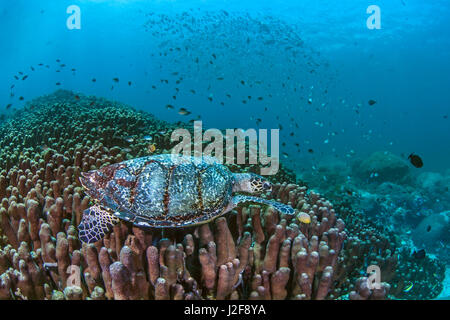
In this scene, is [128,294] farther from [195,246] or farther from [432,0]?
[432,0]

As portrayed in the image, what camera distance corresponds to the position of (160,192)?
10.1ft

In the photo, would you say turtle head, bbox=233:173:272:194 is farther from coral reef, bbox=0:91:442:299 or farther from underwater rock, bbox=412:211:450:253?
underwater rock, bbox=412:211:450:253

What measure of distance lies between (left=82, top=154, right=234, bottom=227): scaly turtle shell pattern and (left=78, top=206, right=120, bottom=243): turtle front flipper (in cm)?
11

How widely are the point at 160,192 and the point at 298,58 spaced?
57597 millimetres

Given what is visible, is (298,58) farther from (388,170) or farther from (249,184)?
(249,184)

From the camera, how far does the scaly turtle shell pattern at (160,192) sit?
2955 mm

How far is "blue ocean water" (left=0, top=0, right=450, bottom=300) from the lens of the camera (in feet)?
79.1

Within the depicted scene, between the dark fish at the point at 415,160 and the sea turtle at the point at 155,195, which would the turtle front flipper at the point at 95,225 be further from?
the dark fish at the point at 415,160

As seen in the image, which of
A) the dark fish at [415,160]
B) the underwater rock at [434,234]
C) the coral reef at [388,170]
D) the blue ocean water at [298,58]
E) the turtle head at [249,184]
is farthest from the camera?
the blue ocean water at [298,58]

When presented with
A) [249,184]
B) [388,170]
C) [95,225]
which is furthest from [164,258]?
[388,170]

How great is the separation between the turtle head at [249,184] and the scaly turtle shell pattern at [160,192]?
57 cm

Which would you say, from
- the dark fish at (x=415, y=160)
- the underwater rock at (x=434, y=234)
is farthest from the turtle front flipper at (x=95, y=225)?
the underwater rock at (x=434, y=234)
